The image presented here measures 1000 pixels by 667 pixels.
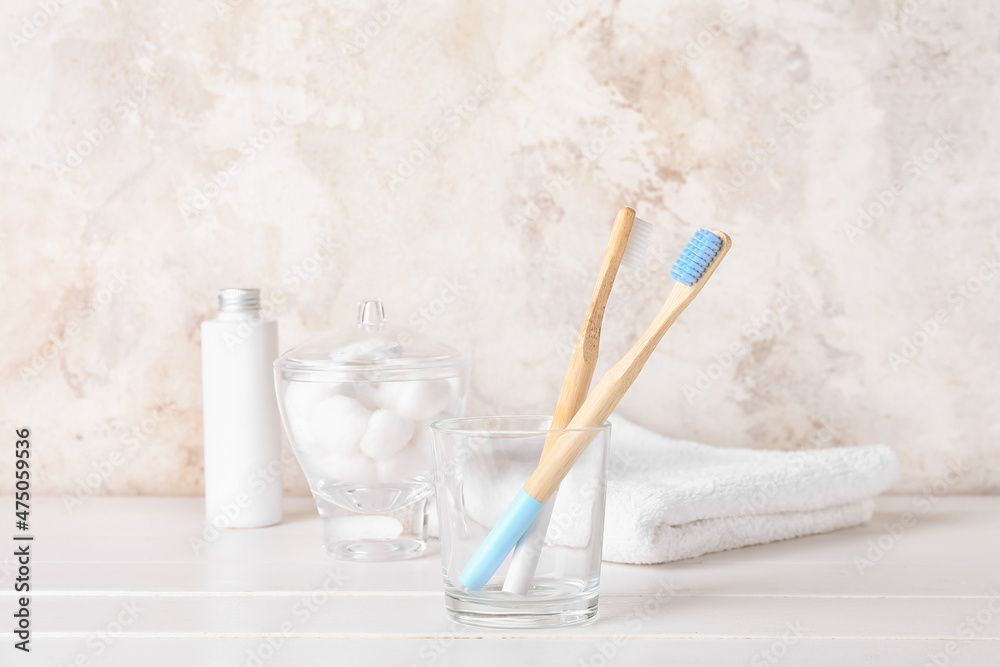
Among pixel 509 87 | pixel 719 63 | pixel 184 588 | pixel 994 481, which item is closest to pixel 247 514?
pixel 184 588

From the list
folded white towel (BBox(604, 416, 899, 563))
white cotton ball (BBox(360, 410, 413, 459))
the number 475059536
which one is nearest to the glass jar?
white cotton ball (BBox(360, 410, 413, 459))

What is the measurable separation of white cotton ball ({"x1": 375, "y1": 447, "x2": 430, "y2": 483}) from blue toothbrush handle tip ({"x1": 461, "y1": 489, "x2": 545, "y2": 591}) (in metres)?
0.18

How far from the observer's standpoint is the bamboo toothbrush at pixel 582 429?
498 mm

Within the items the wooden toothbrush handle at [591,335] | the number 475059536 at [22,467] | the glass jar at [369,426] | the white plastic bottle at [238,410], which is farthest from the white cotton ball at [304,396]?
the number 475059536 at [22,467]

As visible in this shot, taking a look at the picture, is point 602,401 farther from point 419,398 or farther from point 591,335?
point 419,398

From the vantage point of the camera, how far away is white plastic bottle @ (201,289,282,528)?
2.59 feet

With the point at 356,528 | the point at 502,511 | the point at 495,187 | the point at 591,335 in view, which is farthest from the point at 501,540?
the point at 495,187

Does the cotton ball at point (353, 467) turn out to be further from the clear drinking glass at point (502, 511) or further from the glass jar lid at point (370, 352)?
the clear drinking glass at point (502, 511)

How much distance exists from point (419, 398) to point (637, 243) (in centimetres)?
21

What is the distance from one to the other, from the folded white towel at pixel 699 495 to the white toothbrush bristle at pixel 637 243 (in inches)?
5.3

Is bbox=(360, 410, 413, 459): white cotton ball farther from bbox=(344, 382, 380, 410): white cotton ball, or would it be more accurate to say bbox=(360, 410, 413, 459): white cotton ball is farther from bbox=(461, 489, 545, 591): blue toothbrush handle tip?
bbox=(461, 489, 545, 591): blue toothbrush handle tip

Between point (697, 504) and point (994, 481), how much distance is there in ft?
1.39

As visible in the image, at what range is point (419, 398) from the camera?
2.23 feet

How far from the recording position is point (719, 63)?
900 millimetres
